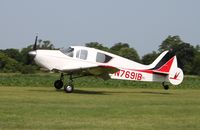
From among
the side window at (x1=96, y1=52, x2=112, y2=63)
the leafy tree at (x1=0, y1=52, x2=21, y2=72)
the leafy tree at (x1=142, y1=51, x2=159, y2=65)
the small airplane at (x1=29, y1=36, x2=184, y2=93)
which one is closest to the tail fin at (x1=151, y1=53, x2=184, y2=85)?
the small airplane at (x1=29, y1=36, x2=184, y2=93)

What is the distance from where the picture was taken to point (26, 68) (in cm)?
6881

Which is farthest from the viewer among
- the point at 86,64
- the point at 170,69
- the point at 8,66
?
the point at 8,66

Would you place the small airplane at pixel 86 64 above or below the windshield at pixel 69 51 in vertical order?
below

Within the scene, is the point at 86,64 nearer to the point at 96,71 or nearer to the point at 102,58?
the point at 96,71

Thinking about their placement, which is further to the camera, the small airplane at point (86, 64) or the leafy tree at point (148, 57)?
the leafy tree at point (148, 57)

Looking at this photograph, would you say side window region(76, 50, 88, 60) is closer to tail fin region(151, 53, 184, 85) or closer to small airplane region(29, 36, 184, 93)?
small airplane region(29, 36, 184, 93)

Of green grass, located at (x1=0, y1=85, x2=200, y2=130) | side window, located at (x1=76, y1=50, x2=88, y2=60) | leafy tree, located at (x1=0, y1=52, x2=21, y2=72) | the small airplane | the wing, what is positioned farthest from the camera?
leafy tree, located at (x1=0, y1=52, x2=21, y2=72)

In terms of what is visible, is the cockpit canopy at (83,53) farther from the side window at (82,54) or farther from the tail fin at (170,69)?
the tail fin at (170,69)

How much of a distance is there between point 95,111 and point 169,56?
42.4 feet

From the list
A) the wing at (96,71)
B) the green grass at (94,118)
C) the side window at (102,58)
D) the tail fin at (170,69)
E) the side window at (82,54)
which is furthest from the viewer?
the tail fin at (170,69)

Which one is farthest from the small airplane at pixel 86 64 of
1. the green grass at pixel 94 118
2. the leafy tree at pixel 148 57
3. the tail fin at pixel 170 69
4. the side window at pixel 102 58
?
the leafy tree at pixel 148 57

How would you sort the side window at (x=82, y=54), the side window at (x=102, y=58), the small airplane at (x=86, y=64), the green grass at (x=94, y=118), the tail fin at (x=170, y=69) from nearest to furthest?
the green grass at (x=94, y=118) < the small airplane at (x=86, y=64) < the side window at (x=82, y=54) < the side window at (x=102, y=58) < the tail fin at (x=170, y=69)

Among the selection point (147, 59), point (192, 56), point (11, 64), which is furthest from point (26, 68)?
point (192, 56)

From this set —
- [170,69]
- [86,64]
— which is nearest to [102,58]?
[86,64]
